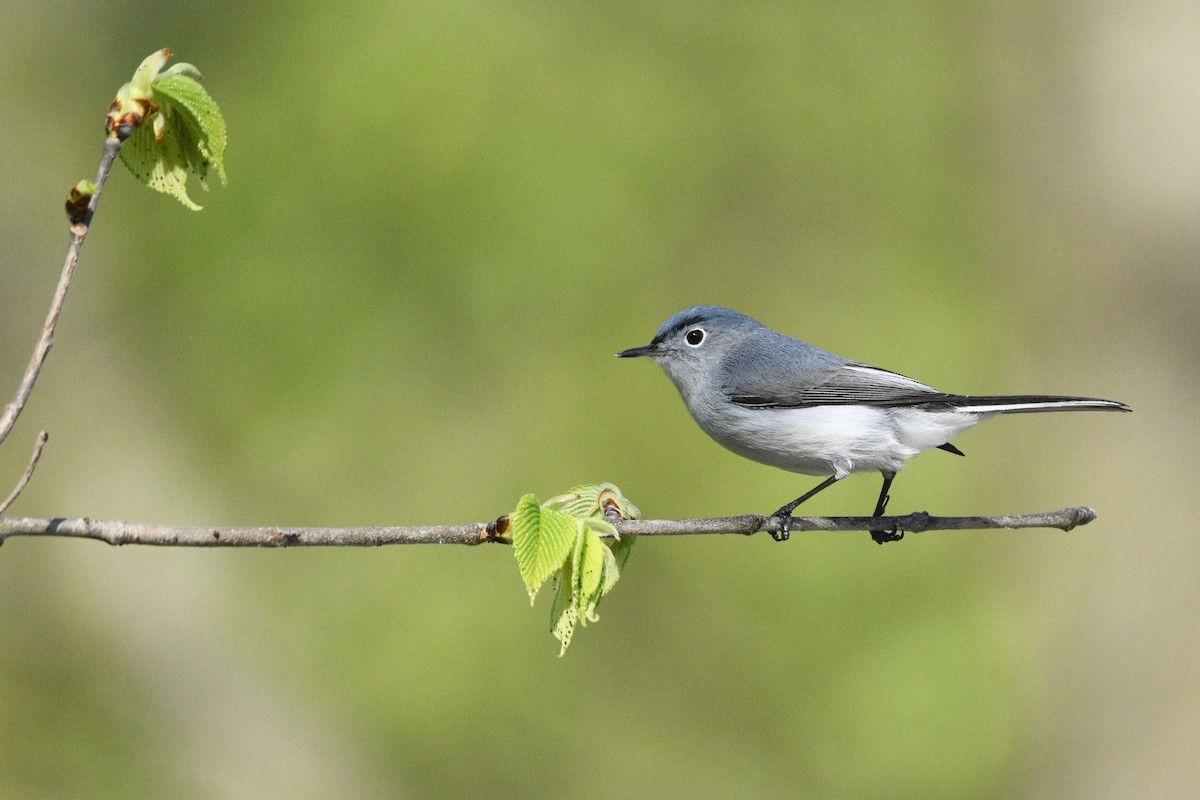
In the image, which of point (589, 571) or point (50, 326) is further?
point (589, 571)

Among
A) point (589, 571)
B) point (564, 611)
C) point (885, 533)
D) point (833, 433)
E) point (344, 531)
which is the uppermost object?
point (344, 531)

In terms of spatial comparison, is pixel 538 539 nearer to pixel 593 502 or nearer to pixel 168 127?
pixel 593 502

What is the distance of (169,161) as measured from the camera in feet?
6.27

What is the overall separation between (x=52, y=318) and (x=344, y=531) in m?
0.55

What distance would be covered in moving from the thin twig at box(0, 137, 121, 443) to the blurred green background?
22.4 ft

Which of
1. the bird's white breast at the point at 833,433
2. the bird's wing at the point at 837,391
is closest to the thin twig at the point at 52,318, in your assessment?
the bird's white breast at the point at 833,433

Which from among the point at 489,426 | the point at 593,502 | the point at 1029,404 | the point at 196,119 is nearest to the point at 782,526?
the point at 593,502

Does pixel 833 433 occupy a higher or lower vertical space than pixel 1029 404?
lower

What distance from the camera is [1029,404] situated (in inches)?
123

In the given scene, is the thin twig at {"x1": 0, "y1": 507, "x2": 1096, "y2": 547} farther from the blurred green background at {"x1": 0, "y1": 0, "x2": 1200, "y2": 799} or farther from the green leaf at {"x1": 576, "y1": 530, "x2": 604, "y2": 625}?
the blurred green background at {"x1": 0, "y1": 0, "x2": 1200, "y2": 799}

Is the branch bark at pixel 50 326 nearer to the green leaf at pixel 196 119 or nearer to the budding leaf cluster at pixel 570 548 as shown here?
the green leaf at pixel 196 119

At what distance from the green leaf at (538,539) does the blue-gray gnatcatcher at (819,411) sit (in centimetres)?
145

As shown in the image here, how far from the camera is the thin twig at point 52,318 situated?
1.50 metres

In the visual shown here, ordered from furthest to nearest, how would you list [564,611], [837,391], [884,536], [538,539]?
1. [837,391]
2. [884,536]
3. [564,611]
4. [538,539]
